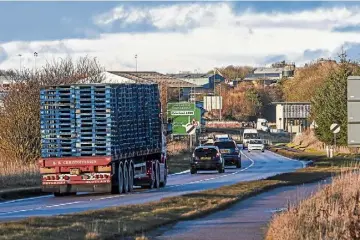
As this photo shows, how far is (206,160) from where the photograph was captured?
54.7 m

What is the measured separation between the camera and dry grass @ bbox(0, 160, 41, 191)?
3825 cm

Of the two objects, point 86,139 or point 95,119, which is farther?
point 95,119

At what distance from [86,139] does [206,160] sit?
20.6 metres

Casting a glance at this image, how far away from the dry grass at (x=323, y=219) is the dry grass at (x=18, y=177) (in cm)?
2066

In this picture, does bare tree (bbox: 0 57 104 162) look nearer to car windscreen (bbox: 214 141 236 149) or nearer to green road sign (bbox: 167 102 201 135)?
car windscreen (bbox: 214 141 236 149)

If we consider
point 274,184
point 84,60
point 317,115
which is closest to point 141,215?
point 274,184

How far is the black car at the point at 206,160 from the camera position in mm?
54469

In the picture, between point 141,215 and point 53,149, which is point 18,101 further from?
point 141,215

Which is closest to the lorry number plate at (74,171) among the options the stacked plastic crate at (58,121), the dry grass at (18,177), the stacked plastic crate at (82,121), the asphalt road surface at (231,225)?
the stacked plastic crate at (82,121)

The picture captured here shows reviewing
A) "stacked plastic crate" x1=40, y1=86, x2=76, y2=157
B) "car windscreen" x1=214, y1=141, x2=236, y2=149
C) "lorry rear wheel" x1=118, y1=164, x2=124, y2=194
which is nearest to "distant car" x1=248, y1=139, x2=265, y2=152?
"car windscreen" x1=214, y1=141, x2=236, y2=149

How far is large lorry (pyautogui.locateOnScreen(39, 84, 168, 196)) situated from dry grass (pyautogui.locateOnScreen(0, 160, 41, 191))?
334 centimetres

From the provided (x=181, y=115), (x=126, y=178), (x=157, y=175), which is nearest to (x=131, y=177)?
(x=126, y=178)

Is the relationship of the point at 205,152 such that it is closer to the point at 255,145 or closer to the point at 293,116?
the point at 255,145

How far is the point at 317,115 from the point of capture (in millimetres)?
81438
